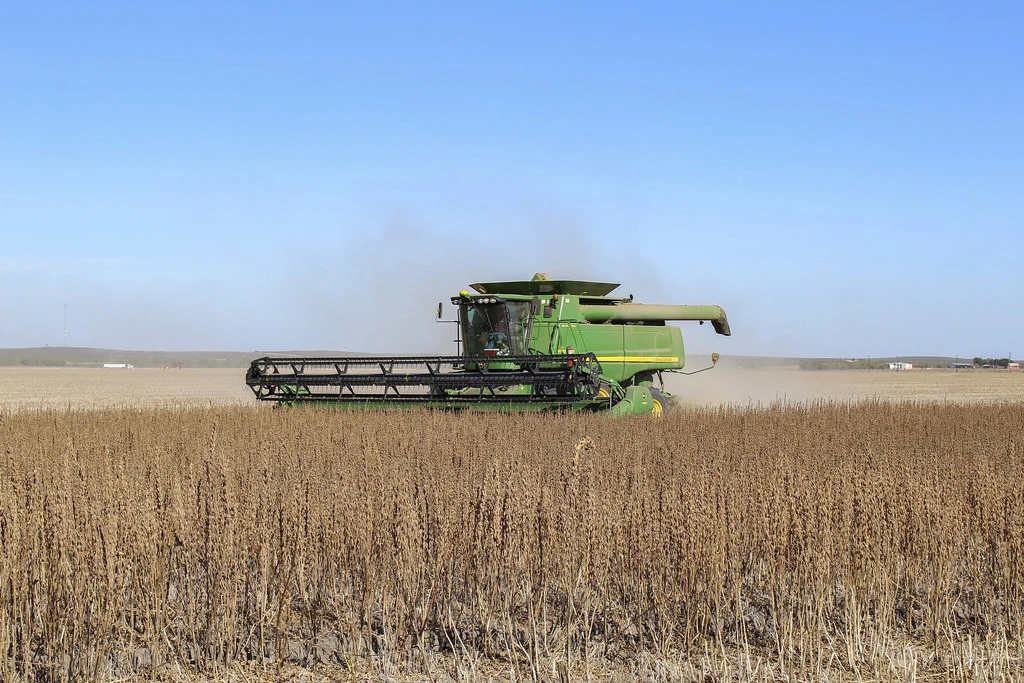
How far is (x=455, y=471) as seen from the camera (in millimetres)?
7758

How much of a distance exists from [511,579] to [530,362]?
899cm

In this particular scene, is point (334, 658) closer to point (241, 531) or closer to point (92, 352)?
point (241, 531)

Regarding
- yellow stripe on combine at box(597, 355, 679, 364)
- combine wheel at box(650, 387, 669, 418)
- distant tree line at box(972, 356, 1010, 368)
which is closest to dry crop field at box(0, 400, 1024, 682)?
combine wheel at box(650, 387, 669, 418)

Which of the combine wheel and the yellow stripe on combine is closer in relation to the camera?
the combine wheel

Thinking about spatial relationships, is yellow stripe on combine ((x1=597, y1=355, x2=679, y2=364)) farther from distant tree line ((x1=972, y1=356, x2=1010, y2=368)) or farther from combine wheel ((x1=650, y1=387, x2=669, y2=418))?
distant tree line ((x1=972, y1=356, x2=1010, y2=368))

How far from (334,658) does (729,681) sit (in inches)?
71.8

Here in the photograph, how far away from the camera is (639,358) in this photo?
55.5ft

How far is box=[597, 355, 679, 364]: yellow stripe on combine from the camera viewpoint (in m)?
16.4

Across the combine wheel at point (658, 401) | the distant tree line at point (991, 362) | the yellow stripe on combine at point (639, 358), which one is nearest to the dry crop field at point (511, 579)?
the combine wheel at point (658, 401)

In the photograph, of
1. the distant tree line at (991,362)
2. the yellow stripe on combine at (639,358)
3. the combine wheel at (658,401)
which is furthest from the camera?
the distant tree line at (991,362)

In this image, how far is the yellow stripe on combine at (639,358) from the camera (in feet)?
53.7

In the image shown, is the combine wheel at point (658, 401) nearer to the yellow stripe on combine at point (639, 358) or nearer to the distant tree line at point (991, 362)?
the yellow stripe on combine at point (639, 358)

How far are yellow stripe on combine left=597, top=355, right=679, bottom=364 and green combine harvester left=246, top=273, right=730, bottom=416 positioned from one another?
0.7 inches

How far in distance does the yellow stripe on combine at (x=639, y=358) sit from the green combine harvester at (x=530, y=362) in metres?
0.02
